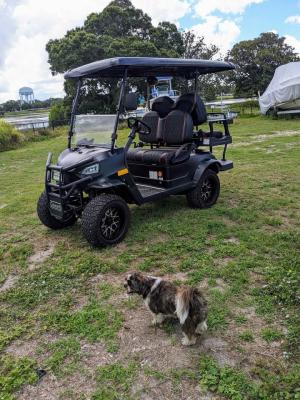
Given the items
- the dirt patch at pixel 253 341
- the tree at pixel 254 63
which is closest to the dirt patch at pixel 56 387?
the dirt patch at pixel 253 341

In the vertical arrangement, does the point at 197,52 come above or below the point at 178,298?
above

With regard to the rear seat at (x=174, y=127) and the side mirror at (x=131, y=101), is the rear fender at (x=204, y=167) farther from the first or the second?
the side mirror at (x=131, y=101)

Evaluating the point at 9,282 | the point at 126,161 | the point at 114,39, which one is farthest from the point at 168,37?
the point at 9,282

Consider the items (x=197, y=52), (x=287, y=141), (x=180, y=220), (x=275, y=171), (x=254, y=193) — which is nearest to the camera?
(x=180, y=220)

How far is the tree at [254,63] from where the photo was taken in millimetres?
27183

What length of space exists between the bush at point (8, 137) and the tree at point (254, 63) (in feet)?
58.7

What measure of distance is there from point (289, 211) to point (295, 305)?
2.38 meters

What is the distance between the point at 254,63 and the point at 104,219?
26519 mm

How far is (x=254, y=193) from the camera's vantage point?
238 inches

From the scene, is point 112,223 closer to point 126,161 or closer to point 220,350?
point 126,161

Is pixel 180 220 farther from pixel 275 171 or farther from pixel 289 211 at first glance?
pixel 275 171

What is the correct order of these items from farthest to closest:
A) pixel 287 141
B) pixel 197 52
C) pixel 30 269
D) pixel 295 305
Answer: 1. pixel 197 52
2. pixel 287 141
3. pixel 30 269
4. pixel 295 305

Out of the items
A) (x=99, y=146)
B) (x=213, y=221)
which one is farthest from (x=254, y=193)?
(x=99, y=146)

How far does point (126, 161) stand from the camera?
455cm
